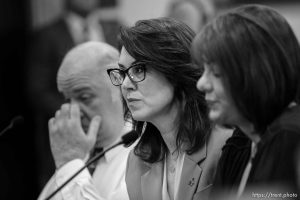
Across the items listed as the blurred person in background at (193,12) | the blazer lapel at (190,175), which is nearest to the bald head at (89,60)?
the blazer lapel at (190,175)

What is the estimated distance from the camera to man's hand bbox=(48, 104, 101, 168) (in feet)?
7.72

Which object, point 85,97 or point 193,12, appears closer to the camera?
point 85,97

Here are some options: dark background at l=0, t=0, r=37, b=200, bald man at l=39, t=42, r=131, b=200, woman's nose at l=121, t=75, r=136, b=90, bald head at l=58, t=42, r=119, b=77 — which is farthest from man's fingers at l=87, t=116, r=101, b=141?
dark background at l=0, t=0, r=37, b=200

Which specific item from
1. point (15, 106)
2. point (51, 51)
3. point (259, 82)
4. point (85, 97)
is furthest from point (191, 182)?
point (15, 106)

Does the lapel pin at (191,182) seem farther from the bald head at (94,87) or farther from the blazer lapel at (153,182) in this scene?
the bald head at (94,87)

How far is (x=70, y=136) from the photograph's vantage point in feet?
7.75

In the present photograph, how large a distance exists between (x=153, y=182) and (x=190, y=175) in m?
0.15

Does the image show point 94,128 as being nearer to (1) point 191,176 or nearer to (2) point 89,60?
(2) point 89,60

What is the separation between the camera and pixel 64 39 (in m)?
4.22

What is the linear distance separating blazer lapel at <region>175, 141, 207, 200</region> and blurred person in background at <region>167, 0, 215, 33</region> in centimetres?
235

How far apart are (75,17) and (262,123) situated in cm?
307

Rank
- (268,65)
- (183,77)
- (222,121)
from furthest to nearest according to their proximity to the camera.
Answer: (183,77) → (222,121) → (268,65)

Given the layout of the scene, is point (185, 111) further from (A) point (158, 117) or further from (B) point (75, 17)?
(B) point (75, 17)

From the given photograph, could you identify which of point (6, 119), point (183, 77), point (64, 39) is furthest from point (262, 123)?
point (6, 119)
